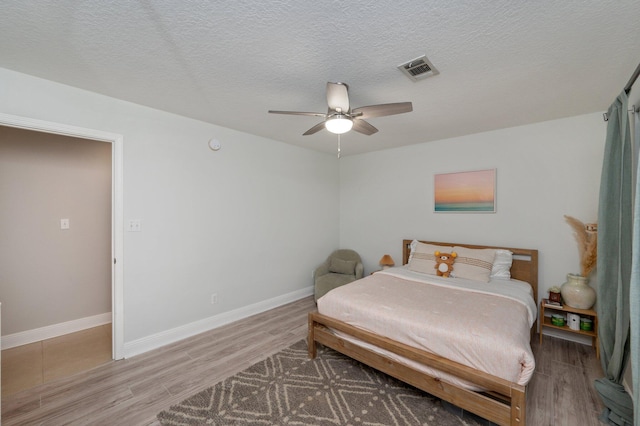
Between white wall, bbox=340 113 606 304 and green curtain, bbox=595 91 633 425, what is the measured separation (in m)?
1.09

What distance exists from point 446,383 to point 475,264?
5.95 ft

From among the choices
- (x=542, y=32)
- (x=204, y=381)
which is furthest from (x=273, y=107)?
(x=204, y=381)

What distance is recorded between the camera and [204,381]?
228cm

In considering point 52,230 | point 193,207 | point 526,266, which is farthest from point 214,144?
point 526,266

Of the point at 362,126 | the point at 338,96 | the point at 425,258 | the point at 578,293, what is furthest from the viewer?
the point at 425,258

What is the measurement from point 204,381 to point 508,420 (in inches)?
88.5

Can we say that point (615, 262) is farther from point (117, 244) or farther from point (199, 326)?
point (117, 244)

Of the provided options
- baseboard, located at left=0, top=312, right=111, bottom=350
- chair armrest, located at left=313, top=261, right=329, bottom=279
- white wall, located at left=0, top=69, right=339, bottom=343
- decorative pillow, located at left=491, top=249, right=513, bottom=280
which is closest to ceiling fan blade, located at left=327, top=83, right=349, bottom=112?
white wall, located at left=0, top=69, right=339, bottom=343

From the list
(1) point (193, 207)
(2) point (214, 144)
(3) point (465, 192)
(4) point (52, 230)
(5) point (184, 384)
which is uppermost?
(2) point (214, 144)

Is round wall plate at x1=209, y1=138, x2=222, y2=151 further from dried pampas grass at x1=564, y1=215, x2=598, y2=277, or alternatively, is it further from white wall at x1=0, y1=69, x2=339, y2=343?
dried pampas grass at x1=564, y1=215, x2=598, y2=277

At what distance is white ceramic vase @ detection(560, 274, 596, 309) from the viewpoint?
2693 millimetres

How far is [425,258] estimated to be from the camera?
3562 mm

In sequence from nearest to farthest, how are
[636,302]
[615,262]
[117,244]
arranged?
1. [636,302]
2. [615,262]
3. [117,244]

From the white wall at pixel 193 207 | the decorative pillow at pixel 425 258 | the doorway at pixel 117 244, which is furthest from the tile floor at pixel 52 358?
the decorative pillow at pixel 425 258
